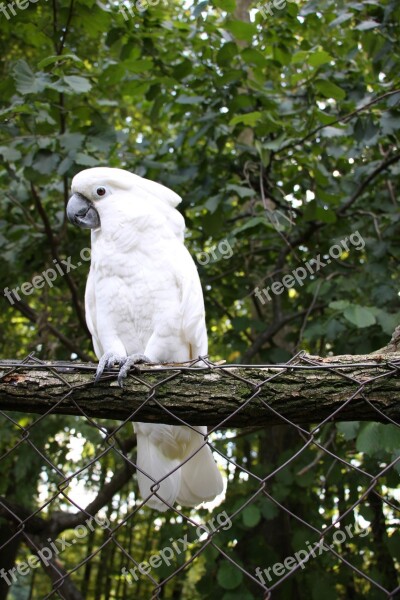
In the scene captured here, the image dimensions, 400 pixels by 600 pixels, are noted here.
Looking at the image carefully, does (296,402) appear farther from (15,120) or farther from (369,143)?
(15,120)

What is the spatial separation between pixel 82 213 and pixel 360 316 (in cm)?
128

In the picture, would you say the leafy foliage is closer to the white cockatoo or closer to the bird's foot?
the white cockatoo

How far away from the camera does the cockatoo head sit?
2.43 m

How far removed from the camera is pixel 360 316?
2.54 meters

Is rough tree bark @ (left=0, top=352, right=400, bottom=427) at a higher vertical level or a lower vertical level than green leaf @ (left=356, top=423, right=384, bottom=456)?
higher

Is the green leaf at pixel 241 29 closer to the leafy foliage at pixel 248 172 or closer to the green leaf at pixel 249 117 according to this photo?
the leafy foliage at pixel 248 172

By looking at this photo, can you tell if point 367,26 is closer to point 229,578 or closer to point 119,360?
point 119,360

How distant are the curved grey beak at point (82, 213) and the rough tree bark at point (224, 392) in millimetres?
1150

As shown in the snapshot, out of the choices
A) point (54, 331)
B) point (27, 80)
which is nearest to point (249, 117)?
point (27, 80)

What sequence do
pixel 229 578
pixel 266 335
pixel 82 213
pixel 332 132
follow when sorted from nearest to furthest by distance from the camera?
pixel 82 213 → pixel 229 578 → pixel 332 132 → pixel 266 335

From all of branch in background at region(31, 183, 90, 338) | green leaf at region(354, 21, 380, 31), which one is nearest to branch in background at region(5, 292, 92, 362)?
branch in background at region(31, 183, 90, 338)

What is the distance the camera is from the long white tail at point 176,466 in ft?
6.83

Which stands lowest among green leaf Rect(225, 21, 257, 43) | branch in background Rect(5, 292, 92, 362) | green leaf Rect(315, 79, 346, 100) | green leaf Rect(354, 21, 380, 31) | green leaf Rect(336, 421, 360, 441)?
green leaf Rect(336, 421, 360, 441)

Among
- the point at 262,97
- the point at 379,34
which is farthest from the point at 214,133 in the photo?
the point at 379,34
